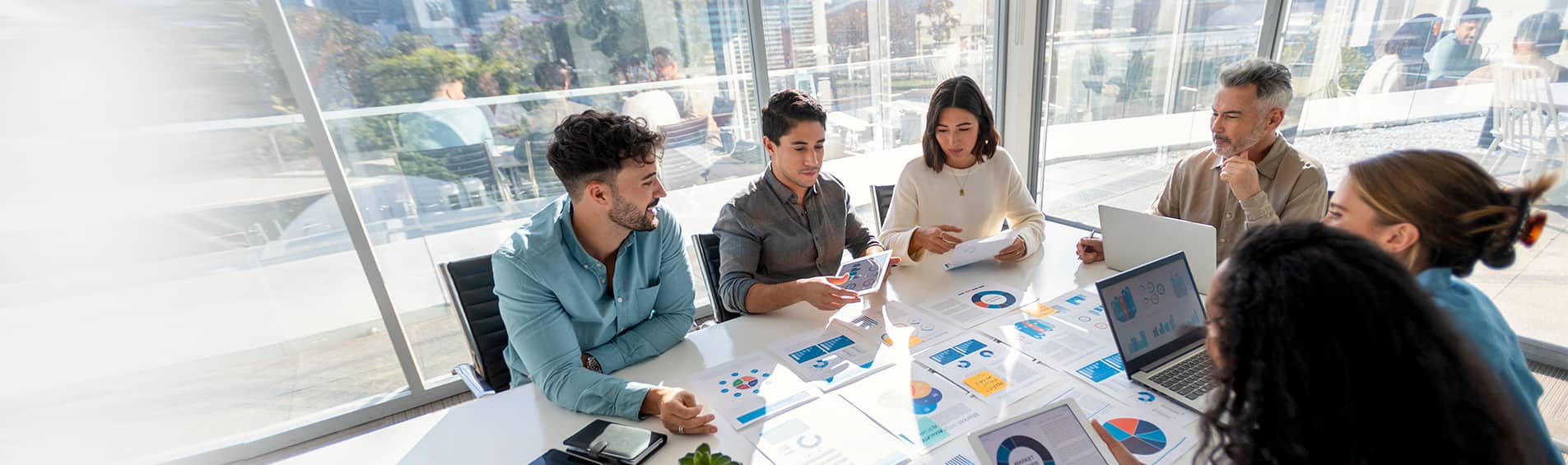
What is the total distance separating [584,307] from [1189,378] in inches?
54.1

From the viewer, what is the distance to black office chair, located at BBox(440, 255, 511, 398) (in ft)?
5.53

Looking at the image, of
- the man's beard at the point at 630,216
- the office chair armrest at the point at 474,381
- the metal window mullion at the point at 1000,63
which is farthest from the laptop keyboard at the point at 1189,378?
the metal window mullion at the point at 1000,63

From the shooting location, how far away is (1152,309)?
4.16 ft

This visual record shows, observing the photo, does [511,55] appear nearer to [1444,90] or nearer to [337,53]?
[337,53]

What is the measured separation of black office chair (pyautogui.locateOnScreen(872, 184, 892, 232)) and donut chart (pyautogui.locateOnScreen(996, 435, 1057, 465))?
5.12 feet

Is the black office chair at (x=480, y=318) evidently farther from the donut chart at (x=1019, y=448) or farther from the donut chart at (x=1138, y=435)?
the donut chart at (x=1138, y=435)

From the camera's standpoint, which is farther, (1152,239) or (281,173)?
(281,173)

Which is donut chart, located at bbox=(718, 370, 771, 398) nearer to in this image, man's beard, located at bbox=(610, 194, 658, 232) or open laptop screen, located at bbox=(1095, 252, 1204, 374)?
man's beard, located at bbox=(610, 194, 658, 232)

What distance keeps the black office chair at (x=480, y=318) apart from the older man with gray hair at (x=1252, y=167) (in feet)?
6.11

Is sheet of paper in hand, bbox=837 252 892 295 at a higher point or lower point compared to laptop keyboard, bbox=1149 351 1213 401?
higher

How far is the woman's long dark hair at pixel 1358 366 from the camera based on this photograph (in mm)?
611

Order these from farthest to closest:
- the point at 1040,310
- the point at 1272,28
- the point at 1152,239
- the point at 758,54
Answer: the point at 758,54
the point at 1272,28
the point at 1152,239
the point at 1040,310

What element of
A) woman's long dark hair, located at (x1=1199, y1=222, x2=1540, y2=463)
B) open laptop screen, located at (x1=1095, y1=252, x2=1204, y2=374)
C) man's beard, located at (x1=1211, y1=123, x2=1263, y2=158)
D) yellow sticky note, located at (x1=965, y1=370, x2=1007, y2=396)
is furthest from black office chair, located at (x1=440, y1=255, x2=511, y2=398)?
man's beard, located at (x1=1211, y1=123, x2=1263, y2=158)

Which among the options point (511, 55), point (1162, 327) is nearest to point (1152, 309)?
point (1162, 327)
